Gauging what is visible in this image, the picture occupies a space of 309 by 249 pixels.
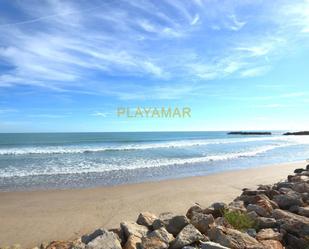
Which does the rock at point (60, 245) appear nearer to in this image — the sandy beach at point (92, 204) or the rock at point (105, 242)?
the rock at point (105, 242)

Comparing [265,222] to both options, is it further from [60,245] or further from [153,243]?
[60,245]

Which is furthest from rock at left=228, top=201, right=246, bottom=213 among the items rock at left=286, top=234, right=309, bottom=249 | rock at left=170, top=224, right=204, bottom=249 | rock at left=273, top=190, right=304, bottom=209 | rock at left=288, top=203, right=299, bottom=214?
rock at left=170, top=224, right=204, bottom=249

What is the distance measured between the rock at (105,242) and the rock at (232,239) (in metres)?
1.31

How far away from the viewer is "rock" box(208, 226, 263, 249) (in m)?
3.94

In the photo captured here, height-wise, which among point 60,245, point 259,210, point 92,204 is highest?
point 259,210

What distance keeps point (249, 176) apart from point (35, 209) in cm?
854

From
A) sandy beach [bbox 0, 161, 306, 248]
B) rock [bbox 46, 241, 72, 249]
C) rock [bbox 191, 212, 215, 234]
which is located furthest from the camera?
sandy beach [bbox 0, 161, 306, 248]

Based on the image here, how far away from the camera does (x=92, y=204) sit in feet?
27.0

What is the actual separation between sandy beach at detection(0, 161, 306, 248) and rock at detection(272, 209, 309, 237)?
270cm

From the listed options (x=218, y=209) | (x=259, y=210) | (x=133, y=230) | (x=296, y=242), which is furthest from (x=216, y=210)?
(x=133, y=230)

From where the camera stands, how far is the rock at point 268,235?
4.45 metres

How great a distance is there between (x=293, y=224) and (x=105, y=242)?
281cm

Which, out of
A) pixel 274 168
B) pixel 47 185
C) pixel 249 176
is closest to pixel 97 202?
pixel 47 185

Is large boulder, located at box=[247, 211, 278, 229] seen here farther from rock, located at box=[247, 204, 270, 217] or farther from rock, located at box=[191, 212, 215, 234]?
rock, located at box=[191, 212, 215, 234]
